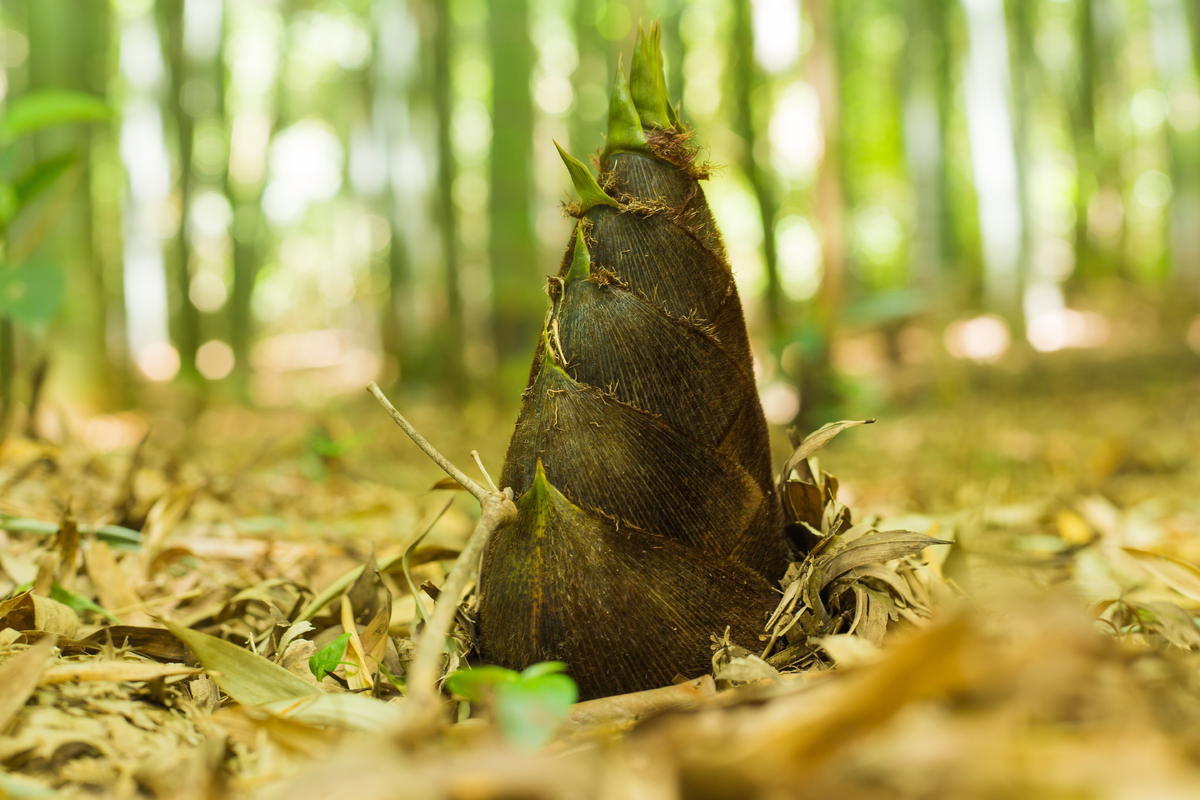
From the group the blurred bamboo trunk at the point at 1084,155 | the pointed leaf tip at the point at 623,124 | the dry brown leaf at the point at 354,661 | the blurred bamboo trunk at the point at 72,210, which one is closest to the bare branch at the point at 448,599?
the dry brown leaf at the point at 354,661

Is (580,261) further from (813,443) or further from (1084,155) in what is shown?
(1084,155)

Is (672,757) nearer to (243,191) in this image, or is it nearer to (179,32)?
(179,32)

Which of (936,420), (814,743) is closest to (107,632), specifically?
(814,743)

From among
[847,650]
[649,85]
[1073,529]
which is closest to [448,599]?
[847,650]

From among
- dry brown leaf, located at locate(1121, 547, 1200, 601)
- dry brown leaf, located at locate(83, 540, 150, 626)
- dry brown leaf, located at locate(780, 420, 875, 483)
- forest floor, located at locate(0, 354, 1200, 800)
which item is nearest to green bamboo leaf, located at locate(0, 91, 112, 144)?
forest floor, located at locate(0, 354, 1200, 800)

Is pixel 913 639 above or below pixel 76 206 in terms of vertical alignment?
below

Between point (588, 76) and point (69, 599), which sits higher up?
point (588, 76)
